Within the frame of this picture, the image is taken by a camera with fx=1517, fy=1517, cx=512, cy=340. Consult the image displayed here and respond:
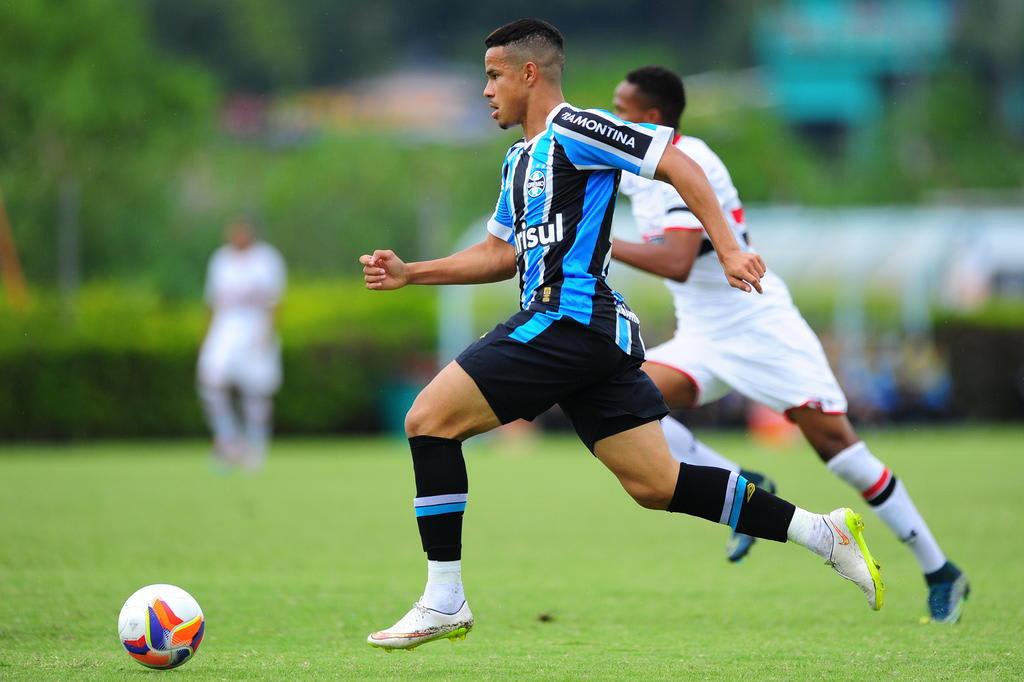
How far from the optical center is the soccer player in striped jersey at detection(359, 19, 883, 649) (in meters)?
5.58

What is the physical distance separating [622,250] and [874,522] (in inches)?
190

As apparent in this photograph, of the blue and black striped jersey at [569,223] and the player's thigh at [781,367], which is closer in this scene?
the blue and black striped jersey at [569,223]

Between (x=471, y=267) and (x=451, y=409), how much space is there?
0.81 meters

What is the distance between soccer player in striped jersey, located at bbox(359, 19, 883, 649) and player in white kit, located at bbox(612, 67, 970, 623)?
1358 mm

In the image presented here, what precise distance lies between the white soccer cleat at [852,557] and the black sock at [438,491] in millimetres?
1457

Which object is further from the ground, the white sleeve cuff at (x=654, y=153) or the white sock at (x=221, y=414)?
the white sleeve cuff at (x=654, y=153)

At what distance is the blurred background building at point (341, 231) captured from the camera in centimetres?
2241

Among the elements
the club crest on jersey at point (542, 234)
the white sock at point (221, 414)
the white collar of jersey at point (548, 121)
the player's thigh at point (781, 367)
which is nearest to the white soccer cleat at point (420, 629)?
the club crest on jersey at point (542, 234)

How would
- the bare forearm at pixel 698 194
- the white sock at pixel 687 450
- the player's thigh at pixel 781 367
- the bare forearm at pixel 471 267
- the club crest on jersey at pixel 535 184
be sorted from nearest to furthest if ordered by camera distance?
Result: the bare forearm at pixel 698 194 < the club crest on jersey at pixel 535 184 < the bare forearm at pixel 471 267 < the player's thigh at pixel 781 367 < the white sock at pixel 687 450

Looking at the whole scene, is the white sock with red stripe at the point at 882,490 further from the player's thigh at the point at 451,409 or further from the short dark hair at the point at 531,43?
the short dark hair at the point at 531,43

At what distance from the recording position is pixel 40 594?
7375 millimetres

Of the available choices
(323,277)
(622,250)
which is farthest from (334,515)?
(323,277)

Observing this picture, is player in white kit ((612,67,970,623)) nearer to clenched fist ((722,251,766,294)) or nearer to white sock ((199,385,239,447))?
clenched fist ((722,251,766,294))

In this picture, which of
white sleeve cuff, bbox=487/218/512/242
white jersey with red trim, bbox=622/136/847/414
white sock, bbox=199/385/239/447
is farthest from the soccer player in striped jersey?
white sock, bbox=199/385/239/447
